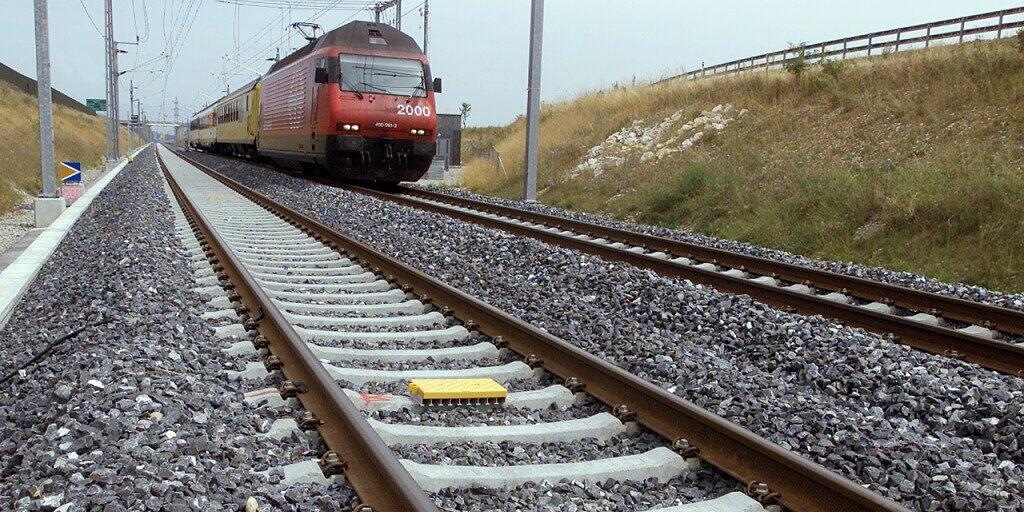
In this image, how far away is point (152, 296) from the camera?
6.67 meters

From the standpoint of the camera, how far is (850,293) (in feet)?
26.3

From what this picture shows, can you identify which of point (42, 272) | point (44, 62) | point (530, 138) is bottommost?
point (42, 272)

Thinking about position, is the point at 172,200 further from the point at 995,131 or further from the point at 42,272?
the point at 995,131

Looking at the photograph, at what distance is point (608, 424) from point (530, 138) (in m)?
14.2

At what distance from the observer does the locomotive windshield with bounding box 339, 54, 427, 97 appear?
18234 mm

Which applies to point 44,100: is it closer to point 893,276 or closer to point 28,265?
point 28,265

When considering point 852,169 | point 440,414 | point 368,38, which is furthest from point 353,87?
point 440,414

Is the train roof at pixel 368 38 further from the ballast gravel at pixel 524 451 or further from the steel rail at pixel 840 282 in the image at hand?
the ballast gravel at pixel 524 451

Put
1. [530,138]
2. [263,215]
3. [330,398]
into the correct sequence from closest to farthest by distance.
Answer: [330,398], [263,215], [530,138]

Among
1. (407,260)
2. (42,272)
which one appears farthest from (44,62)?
(407,260)

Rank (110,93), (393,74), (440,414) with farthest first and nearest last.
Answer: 1. (110,93)
2. (393,74)
3. (440,414)

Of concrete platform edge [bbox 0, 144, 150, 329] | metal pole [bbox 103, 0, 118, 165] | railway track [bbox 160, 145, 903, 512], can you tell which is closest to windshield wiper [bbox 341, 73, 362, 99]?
concrete platform edge [bbox 0, 144, 150, 329]

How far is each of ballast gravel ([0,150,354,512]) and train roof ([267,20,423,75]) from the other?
12379 millimetres

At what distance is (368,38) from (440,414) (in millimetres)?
15478
